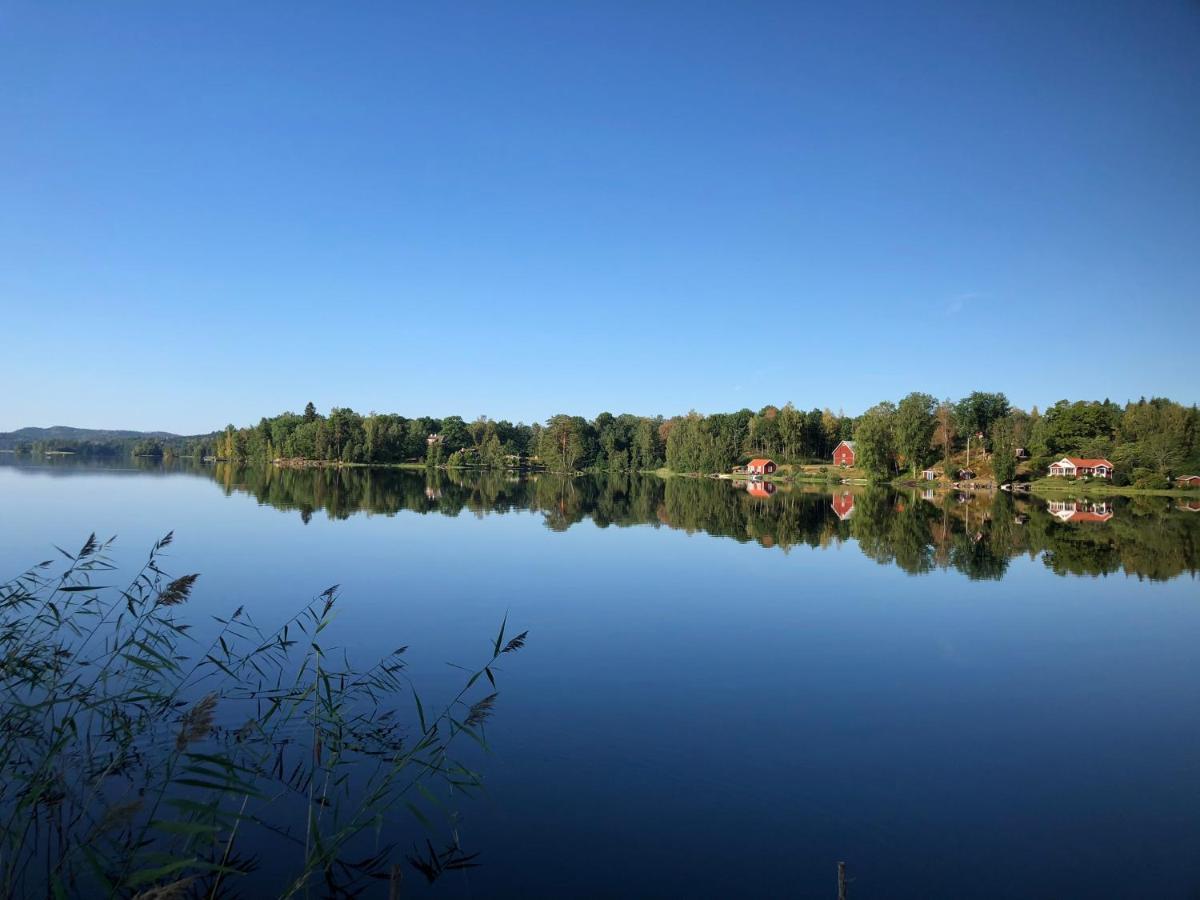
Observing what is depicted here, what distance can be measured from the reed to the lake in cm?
69

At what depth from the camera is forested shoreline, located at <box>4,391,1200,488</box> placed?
68.6 metres

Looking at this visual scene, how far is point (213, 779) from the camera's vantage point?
6.70m

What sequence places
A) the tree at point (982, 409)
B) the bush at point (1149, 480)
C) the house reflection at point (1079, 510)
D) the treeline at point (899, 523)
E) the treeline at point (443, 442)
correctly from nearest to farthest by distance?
the treeline at point (899, 523) < the house reflection at point (1079, 510) < the bush at point (1149, 480) < the tree at point (982, 409) < the treeline at point (443, 442)

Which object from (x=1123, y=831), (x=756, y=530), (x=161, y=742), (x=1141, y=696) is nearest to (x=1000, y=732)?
(x=1123, y=831)

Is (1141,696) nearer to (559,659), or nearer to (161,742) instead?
(559,659)

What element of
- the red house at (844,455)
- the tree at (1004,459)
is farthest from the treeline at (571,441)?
the tree at (1004,459)

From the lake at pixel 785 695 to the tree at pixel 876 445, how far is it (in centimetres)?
5223

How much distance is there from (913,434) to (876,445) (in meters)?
4.74

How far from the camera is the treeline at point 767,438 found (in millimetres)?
68812

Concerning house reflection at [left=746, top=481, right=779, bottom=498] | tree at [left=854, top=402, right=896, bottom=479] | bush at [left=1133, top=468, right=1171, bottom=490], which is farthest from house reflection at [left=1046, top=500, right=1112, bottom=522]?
tree at [left=854, top=402, right=896, bottom=479]

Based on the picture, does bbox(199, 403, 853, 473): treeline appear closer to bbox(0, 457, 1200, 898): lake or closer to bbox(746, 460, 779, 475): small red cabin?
bbox(746, 460, 779, 475): small red cabin

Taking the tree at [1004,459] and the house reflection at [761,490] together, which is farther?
the tree at [1004,459]

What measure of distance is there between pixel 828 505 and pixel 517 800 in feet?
141

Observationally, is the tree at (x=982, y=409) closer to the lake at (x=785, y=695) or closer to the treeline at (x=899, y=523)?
the treeline at (x=899, y=523)
